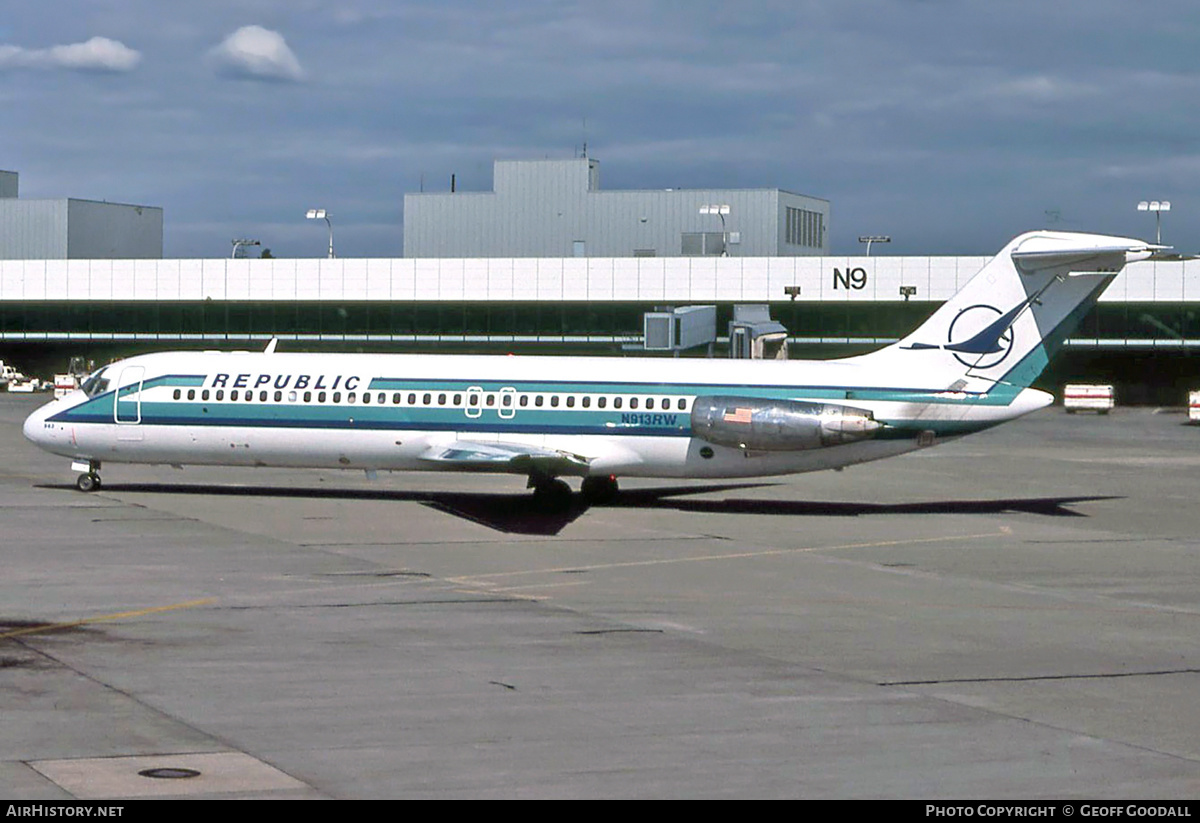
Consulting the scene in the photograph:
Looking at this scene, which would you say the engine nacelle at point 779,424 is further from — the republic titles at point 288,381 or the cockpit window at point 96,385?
the cockpit window at point 96,385

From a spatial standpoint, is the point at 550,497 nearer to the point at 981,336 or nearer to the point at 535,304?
the point at 981,336

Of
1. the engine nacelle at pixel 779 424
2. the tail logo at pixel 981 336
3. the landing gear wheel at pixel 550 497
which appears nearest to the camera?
the engine nacelle at pixel 779 424

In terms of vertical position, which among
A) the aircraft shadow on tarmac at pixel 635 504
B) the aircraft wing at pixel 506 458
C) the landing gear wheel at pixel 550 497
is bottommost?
the aircraft shadow on tarmac at pixel 635 504

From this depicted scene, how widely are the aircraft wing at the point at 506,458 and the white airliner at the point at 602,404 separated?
5 cm

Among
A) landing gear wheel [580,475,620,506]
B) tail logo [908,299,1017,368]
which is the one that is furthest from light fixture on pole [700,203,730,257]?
tail logo [908,299,1017,368]

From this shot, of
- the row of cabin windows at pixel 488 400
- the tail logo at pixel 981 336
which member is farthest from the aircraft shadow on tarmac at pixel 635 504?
the tail logo at pixel 981 336

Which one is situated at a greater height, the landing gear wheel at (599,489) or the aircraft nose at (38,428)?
the aircraft nose at (38,428)

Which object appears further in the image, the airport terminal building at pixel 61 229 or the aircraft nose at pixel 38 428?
the airport terminal building at pixel 61 229

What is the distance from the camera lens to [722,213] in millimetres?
101500

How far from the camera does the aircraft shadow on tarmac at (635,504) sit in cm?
3694

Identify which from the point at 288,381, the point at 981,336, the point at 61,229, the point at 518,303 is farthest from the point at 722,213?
the point at 981,336

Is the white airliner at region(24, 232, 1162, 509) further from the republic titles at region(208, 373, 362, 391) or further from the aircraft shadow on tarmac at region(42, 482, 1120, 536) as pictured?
the aircraft shadow on tarmac at region(42, 482, 1120, 536)

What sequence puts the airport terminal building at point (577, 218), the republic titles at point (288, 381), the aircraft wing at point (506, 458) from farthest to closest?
the airport terminal building at point (577, 218), the republic titles at point (288, 381), the aircraft wing at point (506, 458)
